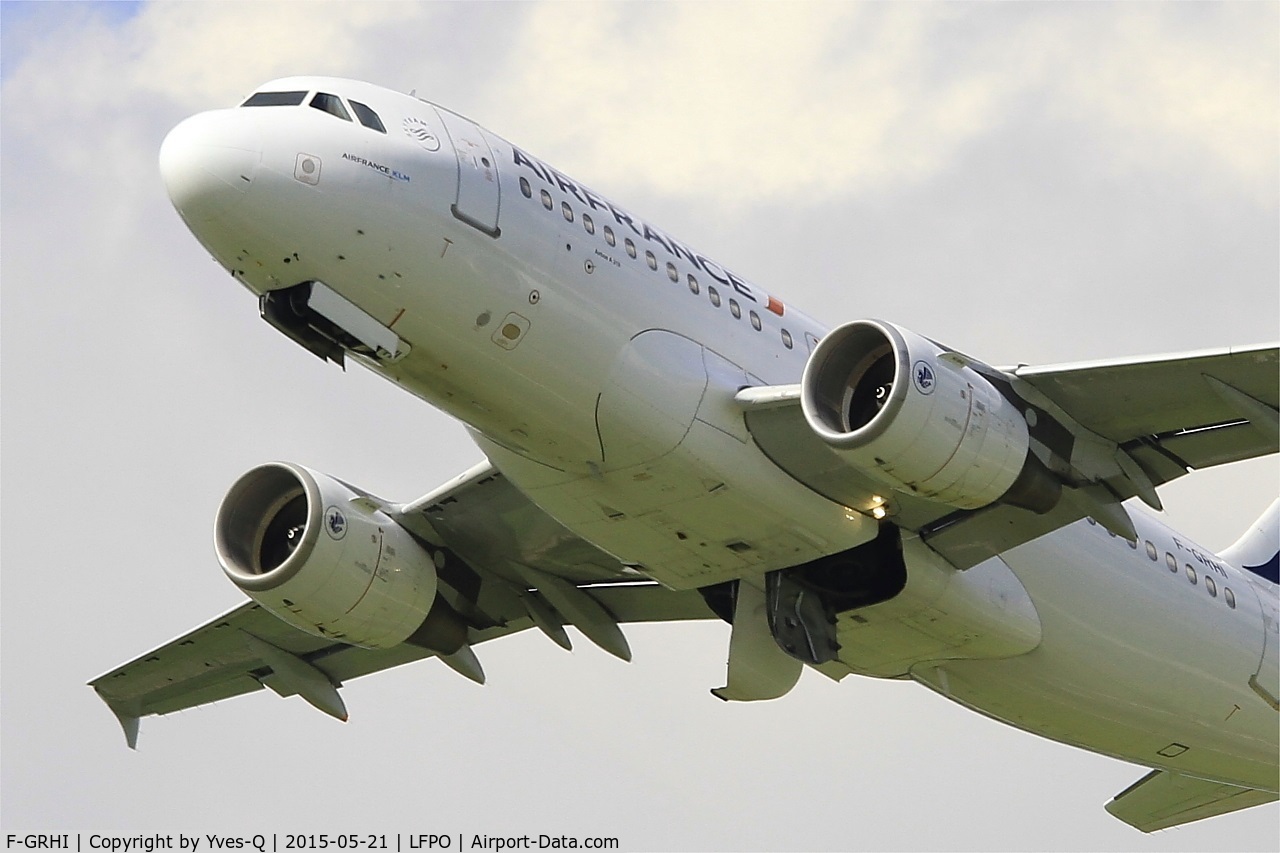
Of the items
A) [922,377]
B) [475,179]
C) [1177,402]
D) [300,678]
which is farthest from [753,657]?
[300,678]

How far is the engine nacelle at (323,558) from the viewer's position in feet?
84.1

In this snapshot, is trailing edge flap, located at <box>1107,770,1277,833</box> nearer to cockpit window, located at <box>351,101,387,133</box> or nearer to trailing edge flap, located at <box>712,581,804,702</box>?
trailing edge flap, located at <box>712,581,804,702</box>

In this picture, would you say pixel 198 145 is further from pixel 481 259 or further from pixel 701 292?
pixel 701 292

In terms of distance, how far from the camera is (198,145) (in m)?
20.4

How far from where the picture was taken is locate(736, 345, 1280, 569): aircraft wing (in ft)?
70.5

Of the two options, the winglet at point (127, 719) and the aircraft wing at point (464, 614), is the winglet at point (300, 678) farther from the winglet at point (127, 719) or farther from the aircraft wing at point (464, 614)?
the winglet at point (127, 719)

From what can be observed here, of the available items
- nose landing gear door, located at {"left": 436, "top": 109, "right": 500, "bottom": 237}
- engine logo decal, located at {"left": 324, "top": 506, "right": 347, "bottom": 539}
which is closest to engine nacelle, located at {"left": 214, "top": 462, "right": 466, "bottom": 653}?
engine logo decal, located at {"left": 324, "top": 506, "right": 347, "bottom": 539}

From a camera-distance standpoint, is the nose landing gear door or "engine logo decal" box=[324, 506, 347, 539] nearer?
the nose landing gear door

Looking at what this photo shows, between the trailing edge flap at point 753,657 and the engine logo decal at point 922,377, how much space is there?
4.82 meters

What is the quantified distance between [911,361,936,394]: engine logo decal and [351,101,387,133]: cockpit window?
622 centimetres

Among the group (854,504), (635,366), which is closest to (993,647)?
(854,504)

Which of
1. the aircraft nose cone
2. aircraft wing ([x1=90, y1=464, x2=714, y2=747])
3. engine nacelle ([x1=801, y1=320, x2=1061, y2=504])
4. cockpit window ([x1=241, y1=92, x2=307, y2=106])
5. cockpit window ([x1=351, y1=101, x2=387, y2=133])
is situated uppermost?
cockpit window ([x1=241, y1=92, x2=307, y2=106])

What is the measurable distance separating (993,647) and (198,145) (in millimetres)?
11845

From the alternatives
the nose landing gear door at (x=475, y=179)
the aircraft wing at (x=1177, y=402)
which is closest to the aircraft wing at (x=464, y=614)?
the nose landing gear door at (x=475, y=179)
